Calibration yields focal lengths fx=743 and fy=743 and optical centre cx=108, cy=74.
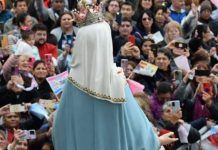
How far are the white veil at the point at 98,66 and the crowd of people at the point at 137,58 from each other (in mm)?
2541

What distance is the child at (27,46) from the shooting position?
904 cm

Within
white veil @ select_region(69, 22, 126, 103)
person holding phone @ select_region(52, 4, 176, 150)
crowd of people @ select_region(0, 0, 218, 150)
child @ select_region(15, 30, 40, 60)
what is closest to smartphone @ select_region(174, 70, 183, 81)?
crowd of people @ select_region(0, 0, 218, 150)

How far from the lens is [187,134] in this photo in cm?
777

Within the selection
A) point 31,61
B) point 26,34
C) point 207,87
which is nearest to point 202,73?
point 207,87

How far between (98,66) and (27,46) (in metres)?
Result: 4.93

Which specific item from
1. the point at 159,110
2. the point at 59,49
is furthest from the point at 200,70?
the point at 59,49

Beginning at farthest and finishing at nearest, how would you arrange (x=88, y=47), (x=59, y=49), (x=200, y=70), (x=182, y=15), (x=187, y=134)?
(x=182, y=15), (x=59, y=49), (x=200, y=70), (x=187, y=134), (x=88, y=47)

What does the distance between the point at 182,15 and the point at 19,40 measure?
11.5ft

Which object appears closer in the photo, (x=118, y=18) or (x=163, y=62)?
(x=163, y=62)

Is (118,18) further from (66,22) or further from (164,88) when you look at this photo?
(164,88)

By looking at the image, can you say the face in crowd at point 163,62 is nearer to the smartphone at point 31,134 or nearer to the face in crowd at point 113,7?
the face in crowd at point 113,7

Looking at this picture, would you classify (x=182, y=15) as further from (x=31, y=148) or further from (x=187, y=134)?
(x=31, y=148)

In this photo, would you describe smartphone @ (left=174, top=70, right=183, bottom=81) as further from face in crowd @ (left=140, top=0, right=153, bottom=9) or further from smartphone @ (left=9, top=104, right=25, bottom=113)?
face in crowd @ (left=140, top=0, right=153, bottom=9)

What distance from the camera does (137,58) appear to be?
9.46 m
